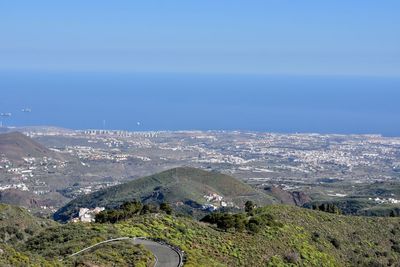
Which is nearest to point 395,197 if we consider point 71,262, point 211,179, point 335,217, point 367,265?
point 211,179

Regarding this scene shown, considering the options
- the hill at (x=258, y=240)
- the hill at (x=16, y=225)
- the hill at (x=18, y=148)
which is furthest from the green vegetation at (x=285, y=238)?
the hill at (x=18, y=148)

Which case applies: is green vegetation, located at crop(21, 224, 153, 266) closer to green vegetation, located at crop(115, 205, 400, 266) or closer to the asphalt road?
the asphalt road

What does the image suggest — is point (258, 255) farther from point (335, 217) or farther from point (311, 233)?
point (335, 217)

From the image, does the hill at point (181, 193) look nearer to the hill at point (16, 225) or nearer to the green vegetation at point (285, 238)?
the hill at point (16, 225)

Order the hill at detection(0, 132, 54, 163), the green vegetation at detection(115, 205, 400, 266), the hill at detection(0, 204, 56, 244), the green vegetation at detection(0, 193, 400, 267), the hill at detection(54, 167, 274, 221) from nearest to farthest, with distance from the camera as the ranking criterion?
the green vegetation at detection(0, 193, 400, 267), the green vegetation at detection(115, 205, 400, 266), the hill at detection(0, 204, 56, 244), the hill at detection(54, 167, 274, 221), the hill at detection(0, 132, 54, 163)

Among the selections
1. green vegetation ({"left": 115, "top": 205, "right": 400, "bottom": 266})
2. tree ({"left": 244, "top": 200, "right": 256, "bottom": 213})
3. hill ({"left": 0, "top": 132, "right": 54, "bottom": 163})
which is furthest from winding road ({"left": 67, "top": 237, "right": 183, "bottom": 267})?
hill ({"left": 0, "top": 132, "right": 54, "bottom": 163})

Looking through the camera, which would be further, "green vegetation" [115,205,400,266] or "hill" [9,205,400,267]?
"green vegetation" [115,205,400,266]
